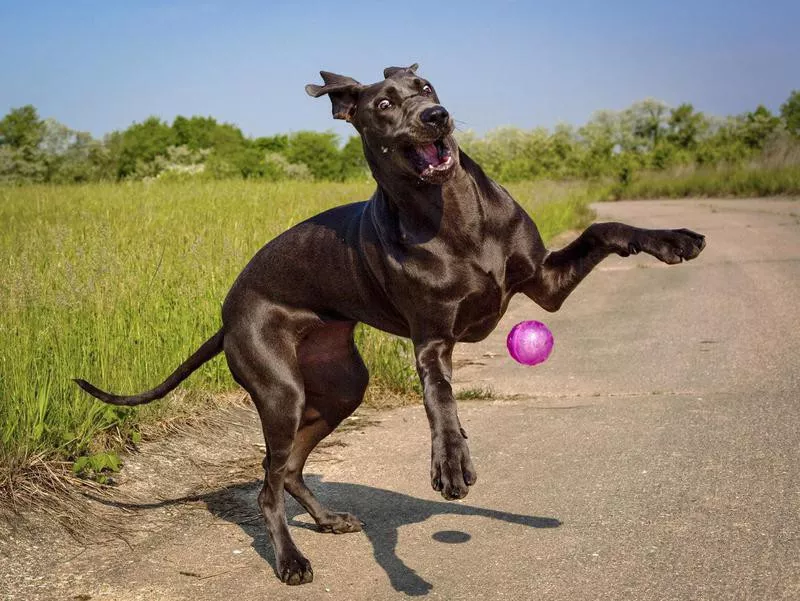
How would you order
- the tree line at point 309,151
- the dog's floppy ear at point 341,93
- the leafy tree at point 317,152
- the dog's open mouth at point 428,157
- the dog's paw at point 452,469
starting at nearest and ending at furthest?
the dog's paw at point 452,469 < the dog's open mouth at point 428,157 < the dog's floppy ear at point 341,93 < the tree line at point 309,151 < the leafy tree at point 317,152

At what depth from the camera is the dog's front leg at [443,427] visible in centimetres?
319

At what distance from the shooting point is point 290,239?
4418 mm

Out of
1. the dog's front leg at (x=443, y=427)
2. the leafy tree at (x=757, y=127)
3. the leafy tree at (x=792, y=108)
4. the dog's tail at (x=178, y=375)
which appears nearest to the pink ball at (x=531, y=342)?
the dog's front leg at (x=443, y=427)

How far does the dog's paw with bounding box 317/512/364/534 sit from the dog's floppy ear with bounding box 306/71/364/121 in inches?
71.8

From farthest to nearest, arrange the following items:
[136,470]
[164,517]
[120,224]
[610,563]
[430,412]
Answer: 1. [120,224]
2. [136,470]
3. [164,517]
4. [610,563]
5. [430,412]

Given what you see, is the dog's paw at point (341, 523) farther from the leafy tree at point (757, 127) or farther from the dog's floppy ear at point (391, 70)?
the leafy tree at point (757, 127)

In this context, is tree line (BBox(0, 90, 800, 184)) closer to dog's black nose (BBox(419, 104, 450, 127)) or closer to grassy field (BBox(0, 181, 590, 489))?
grassy field (BBox(0, 181, 590, 489))

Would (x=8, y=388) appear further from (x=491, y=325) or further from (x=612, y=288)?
(x=612, y=288)

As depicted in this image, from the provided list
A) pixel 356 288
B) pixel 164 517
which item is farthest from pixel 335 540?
pixel 356 288

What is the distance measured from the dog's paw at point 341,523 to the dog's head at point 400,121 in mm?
1674

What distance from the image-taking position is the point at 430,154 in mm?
3715

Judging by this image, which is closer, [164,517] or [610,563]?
[610,563]

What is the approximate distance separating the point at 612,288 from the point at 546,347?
7.96m

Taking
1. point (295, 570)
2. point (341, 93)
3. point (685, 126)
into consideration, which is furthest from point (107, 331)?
point (685, 126)
